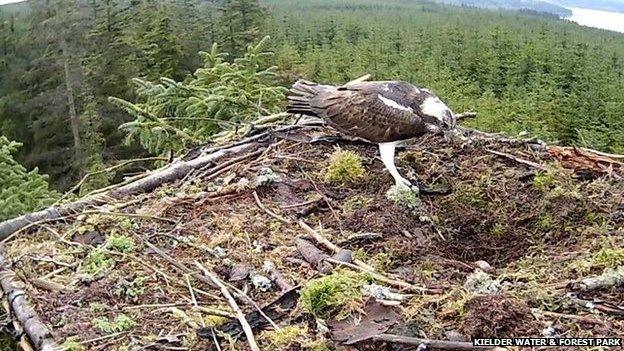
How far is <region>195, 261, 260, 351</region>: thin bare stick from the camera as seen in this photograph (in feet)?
10.0

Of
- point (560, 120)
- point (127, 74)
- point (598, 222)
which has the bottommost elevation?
point (560, 120)

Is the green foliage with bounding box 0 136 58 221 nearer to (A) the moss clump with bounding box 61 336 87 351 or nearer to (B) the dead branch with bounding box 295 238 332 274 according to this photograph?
(B) the dead branch with bounding box 295 238 332 274

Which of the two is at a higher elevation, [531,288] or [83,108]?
[531,288]

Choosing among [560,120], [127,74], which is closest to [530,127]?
[560,120]

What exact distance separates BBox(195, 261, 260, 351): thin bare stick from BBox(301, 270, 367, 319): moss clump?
0.28 metres

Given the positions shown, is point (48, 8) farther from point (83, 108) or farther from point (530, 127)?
point (530, 127)

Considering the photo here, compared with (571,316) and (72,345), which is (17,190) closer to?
(72,345)

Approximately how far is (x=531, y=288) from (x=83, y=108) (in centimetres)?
2128

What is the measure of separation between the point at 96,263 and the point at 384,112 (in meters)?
2.01

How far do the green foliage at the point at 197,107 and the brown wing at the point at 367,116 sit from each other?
1.38 meters

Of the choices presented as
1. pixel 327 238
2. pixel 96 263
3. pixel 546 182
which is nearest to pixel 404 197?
pixel 327 238

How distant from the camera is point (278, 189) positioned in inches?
178

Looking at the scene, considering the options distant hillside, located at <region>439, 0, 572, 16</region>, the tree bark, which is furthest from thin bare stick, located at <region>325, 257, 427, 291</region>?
distant hillside, located at <region>439, 0, 572, 16</region>

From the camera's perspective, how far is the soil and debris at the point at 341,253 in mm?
3119
